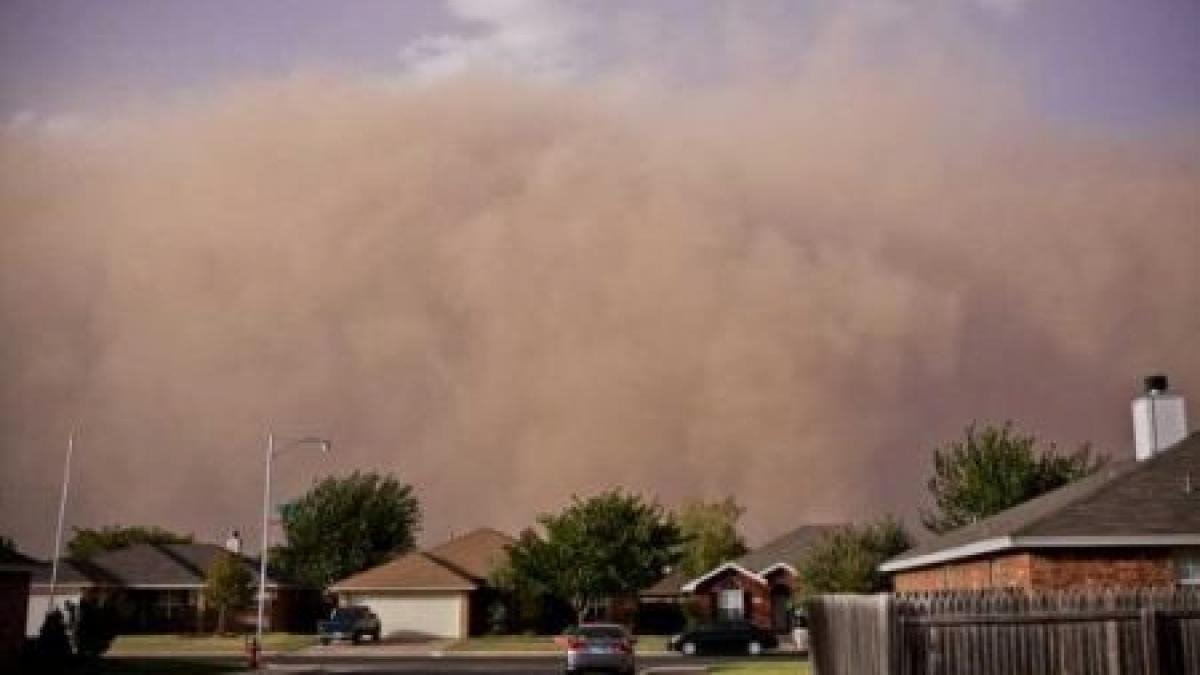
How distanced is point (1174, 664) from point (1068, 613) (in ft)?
5.34

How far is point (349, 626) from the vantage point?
65.7 metres

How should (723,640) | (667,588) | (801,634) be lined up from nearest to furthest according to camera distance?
1. (723,640)
2. (801,634)
3. (667,588)

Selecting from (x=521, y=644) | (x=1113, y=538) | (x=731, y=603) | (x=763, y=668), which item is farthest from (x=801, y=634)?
(x=1113, y=538)

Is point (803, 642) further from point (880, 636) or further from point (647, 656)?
point (880, 636)

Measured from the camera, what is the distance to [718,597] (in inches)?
2844

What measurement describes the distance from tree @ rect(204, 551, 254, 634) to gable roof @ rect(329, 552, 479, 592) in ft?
16.2

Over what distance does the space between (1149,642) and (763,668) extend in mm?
22198

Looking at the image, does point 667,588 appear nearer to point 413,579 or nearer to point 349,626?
point 413,579

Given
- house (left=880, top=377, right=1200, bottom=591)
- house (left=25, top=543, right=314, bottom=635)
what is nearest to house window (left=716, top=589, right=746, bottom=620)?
house (left=25, top=543, right=314, bottom=635)

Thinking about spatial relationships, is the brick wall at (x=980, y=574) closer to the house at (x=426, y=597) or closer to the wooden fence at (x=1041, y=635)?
the wooden fence at (x=1041, y=635)

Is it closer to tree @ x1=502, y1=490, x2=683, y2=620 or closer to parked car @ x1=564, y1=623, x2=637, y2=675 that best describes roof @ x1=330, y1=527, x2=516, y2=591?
tree @ x1=502, y1=490, x2=683, y2=620

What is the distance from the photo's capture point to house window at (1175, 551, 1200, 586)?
26.8 metres

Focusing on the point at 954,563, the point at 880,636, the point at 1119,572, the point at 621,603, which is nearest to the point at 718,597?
the point at 621,603

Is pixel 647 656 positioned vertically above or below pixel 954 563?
below
